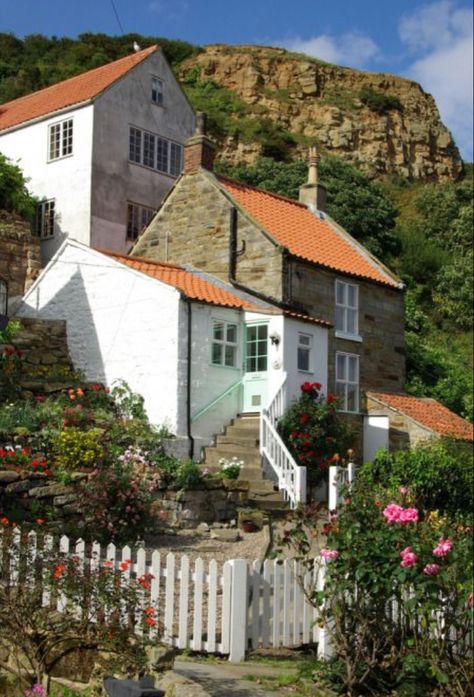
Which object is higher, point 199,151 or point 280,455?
point 199,151

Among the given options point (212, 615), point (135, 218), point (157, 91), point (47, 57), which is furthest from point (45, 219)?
point (47, 57)

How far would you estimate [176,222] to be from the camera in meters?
25.4

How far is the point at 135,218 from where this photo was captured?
31.9 metres

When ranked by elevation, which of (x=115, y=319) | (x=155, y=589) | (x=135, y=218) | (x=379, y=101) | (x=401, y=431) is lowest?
(x=155, y=589)

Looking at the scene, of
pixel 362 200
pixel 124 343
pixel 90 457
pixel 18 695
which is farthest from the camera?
pixel 362 200

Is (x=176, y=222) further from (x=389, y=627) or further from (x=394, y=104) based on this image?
(x=394, y=104)

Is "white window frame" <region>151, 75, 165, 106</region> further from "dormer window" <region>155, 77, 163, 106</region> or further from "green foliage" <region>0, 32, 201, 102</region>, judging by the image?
"green foliage" <region>0, 32, 201, 102</region>

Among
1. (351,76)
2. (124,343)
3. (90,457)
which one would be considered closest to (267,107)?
(351,76)

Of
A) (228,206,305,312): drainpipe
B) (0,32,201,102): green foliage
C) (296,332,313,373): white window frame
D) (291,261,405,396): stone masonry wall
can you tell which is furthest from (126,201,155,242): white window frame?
(0,32,201,102): green foliage

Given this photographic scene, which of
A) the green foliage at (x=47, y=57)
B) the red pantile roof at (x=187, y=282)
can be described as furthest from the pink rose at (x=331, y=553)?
the green foliage at (x=47, y=57)

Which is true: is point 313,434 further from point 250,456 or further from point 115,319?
point 115,319

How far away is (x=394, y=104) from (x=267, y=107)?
11.8 meters

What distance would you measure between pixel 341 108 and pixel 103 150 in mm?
49455

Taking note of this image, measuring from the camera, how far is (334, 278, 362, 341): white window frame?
24766 millimetres
